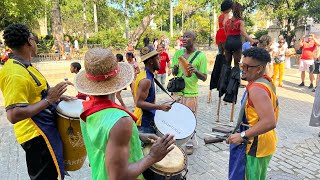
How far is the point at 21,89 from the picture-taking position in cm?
251

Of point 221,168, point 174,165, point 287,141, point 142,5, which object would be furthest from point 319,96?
point 142,5

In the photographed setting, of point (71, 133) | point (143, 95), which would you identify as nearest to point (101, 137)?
point (71, 133)

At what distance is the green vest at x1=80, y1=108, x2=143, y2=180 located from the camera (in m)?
1.72

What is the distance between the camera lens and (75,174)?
439 centimetres

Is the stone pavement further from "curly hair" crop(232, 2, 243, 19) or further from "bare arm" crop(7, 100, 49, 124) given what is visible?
"curly hair" crop(232, 2, 243, 19)

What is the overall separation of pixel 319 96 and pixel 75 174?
4.88m

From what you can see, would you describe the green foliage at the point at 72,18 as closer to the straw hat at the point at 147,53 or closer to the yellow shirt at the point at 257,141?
the straw hat at the point at 147,53

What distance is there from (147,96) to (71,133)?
1.15 metres

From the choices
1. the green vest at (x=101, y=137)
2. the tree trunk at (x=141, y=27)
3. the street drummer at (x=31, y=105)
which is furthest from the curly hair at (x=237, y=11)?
the tree trunk at (x=141, y=27)

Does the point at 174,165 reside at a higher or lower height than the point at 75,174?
higher

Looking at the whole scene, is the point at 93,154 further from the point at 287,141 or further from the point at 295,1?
the point at 295,1

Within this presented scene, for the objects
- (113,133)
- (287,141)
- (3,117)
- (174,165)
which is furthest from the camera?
(3,117)

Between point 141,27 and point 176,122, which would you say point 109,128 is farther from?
point 141,27

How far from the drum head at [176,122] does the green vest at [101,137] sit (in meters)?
1.66
